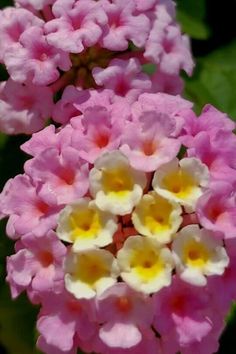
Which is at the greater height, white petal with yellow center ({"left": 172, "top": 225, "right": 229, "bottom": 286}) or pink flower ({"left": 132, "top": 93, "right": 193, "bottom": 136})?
pink flower ({"left": 132, "top": 93, "right": 193, "bottom": 136})

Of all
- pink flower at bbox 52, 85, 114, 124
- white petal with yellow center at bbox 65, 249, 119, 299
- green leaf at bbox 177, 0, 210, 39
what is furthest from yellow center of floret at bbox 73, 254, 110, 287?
green leaf at bbox 177, 0, 210, 39

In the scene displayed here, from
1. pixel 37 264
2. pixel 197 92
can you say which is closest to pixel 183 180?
pixel 37 264

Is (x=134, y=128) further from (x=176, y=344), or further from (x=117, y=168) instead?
(x=176, y=344)

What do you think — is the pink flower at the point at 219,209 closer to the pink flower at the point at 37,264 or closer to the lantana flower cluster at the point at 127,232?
the lantana flower cluster at the point at 127,232

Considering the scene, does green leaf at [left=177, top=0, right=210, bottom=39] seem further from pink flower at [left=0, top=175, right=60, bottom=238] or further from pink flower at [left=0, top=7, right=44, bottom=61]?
pink flower at [left=0, top=175, right=60, bottom=238]

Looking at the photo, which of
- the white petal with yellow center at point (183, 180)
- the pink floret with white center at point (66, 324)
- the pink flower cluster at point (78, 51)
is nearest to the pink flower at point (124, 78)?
the pink flower cluster at point (78, 51)

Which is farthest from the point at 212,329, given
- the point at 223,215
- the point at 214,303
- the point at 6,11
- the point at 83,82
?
the point at 6,11
